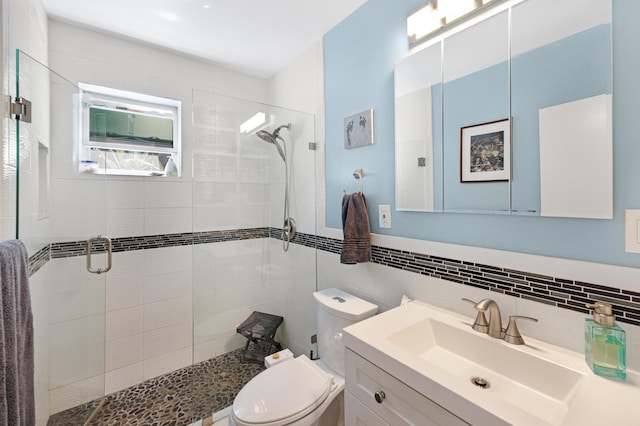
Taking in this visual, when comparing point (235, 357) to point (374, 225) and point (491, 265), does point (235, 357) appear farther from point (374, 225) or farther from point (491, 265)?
point (491, 265)

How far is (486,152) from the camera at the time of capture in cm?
112

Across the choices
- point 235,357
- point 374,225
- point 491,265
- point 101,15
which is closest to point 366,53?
point 374,225

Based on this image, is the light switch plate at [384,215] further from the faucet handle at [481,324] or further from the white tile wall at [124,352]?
the white tile wall at [124,352]

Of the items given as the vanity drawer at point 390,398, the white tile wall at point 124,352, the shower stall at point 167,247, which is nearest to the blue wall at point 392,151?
the shower stall at point 167,247

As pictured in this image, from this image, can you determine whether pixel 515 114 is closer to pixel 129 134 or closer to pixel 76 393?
pixel 129 134

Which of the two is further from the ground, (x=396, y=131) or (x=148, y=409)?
(x=396, y=131)

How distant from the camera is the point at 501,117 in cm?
107

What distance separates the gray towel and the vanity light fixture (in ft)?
5.97

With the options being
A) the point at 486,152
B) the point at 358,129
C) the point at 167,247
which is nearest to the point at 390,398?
the point at 486,152

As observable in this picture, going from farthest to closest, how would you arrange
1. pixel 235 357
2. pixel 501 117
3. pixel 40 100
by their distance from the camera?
1. pixel 235 357
2. pixel 40 100
3. pixel 501 117

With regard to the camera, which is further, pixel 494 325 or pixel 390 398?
pixel 494 325

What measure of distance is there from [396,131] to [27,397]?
1.85 meters

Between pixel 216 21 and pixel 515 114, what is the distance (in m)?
1.84

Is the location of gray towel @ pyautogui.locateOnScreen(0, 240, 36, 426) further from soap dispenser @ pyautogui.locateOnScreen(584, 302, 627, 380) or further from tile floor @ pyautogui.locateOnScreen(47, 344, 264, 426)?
soap dispenser @ pyautogui.locateOnScreen(584, 302, 627, 380)
